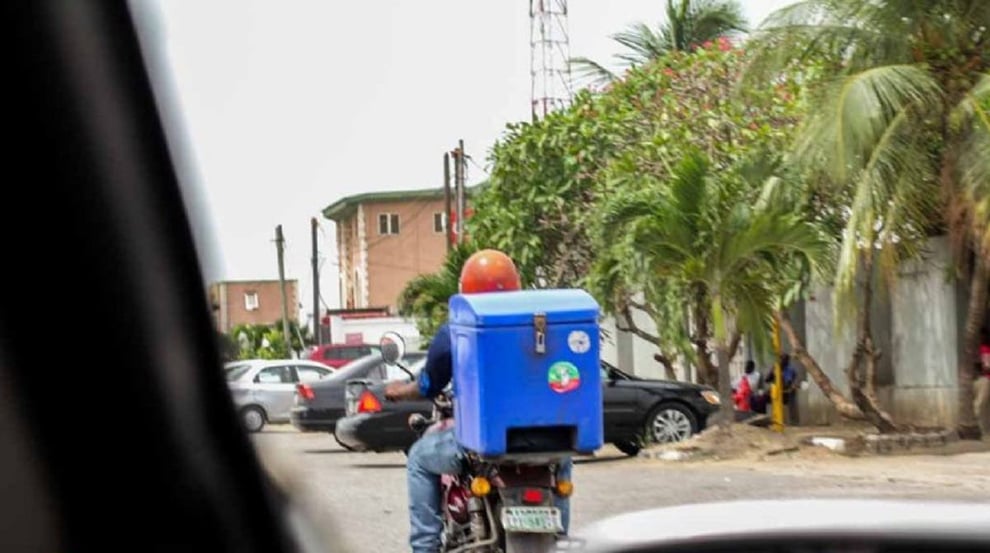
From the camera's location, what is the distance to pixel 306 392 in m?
21.6

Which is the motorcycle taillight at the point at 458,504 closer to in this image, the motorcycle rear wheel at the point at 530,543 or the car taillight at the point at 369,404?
the motorcycle rear wheel at the point at 530,543

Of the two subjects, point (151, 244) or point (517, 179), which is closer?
point (151, 244)

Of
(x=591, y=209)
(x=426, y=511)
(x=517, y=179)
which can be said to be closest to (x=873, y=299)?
(x=591, y=209)

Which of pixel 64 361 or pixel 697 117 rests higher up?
pixel 697 117

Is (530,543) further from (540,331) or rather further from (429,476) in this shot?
(540,331)

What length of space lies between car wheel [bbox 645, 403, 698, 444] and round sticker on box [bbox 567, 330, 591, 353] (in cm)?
1262

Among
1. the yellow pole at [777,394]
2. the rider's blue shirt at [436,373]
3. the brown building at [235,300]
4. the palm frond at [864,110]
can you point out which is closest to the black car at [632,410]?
the yellow pole at [777,394]

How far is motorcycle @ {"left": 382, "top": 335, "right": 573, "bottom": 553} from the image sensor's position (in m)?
6.65

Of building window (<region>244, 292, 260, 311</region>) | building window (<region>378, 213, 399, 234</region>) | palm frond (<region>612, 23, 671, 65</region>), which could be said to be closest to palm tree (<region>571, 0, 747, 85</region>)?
palm frond (<region>612, 23, 671, 65</region>)

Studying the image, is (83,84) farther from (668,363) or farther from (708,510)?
(668,363)

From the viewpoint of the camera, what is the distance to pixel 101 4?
1.22 m

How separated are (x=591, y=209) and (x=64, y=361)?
962 inches

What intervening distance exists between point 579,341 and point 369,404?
458 inches

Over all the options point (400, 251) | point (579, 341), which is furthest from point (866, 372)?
point (400, 251)
